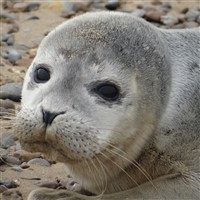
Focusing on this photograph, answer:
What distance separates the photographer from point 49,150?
5039mm

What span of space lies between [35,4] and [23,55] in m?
1.94

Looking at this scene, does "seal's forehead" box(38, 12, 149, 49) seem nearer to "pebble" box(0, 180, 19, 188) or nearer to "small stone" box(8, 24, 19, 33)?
"pebble" box(0, 180, 19, 188)

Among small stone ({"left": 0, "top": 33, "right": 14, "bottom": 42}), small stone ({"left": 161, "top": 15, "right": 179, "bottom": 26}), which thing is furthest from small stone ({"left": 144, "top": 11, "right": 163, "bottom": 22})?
small stone ({"left": 0, "top": 33, "right": 14, "bottom": 42})

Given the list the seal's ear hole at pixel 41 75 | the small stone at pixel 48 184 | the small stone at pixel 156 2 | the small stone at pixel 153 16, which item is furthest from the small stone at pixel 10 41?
the seal's ear hole at pixel 41 75

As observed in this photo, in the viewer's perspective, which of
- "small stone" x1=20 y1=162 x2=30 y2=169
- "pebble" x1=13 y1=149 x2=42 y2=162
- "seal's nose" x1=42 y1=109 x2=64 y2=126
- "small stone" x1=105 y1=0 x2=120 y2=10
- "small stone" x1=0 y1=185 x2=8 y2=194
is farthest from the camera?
"small stone" x1=105 y1=0 x2=120 y2=10

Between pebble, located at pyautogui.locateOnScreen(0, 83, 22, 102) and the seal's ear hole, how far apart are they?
6.81 feet

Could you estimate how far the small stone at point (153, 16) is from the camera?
10.4 metres

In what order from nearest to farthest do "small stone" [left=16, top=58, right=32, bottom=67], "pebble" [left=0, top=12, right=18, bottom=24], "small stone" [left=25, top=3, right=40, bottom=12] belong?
1. "small stone" [left=16, top=58, right=32, bottom=67]
2. "pebble" [left=0, top=12, right=18, bottom=24]
3. "small stone" [left=25, top=3, right=40, bottom=12]

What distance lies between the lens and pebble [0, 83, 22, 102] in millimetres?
7379

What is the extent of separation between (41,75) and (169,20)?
5355mm

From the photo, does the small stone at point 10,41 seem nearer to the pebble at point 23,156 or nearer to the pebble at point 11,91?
the pebble at point 11,91

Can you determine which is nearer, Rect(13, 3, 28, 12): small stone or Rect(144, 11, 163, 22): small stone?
Rect(144, 11, 163, 22): small stone

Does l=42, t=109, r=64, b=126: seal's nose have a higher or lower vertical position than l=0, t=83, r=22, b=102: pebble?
higher

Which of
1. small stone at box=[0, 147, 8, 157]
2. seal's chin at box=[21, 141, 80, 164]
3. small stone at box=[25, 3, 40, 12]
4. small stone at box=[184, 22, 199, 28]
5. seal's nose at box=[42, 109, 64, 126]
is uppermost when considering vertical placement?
seal's nose at box=[42, 109, 64, 126]
